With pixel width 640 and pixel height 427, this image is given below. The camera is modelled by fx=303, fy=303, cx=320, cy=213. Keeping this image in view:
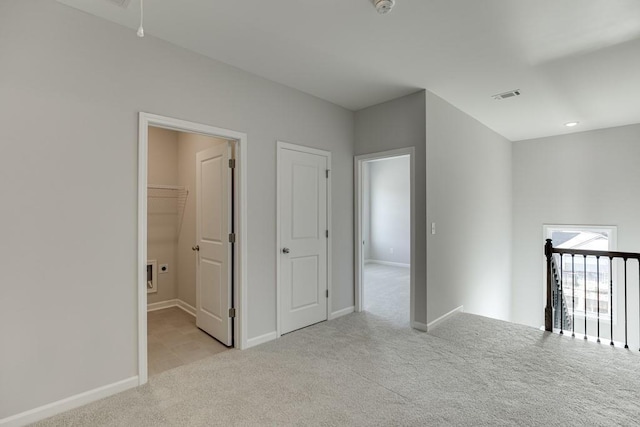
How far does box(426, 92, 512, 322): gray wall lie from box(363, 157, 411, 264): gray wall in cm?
256

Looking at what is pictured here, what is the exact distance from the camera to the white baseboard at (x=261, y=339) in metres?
3.04

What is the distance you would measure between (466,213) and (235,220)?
3235mm

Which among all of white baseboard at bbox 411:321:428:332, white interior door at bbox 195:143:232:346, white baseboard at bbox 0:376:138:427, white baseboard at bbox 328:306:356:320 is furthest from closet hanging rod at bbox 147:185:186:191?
white baseboard at bbox 411:321:428:332

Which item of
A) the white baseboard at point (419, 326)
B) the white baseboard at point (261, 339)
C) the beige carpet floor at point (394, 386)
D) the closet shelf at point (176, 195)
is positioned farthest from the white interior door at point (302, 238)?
the closet shelf at point (176, 195)

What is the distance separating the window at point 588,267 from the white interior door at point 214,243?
5.55 m

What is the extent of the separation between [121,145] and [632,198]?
6997mm

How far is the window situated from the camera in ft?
17.2

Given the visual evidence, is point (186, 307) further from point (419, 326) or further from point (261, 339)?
point (419, 326)

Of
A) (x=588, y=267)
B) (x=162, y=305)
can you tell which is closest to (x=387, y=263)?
(x=588, y=267)

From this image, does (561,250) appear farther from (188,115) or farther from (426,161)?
(188,115)

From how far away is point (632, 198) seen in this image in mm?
4855

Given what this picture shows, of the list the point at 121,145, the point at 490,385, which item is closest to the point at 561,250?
the point at 490,385

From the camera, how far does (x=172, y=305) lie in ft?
15.0

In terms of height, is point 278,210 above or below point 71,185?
below
